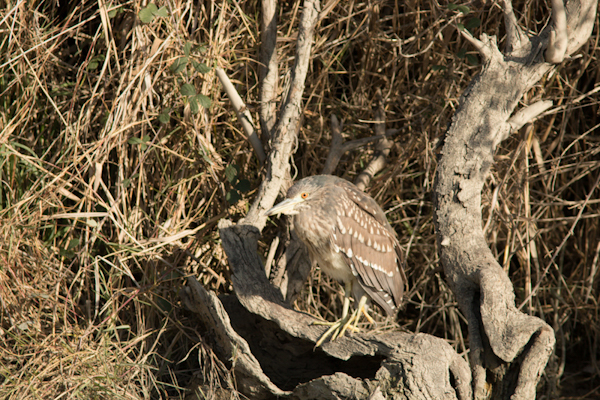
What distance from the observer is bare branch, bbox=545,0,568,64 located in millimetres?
2363

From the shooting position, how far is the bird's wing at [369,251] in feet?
8.64

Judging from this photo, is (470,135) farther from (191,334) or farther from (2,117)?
(2,117)

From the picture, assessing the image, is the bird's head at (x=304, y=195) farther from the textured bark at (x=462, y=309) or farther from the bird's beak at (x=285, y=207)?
the textured bark at (x=462, y=309)

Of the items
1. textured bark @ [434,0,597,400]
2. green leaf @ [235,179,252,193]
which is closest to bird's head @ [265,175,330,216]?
green leaf @ [235,179,252,193]

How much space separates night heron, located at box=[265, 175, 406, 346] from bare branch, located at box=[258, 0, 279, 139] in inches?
21.3

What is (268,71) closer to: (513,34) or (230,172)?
(230,172)

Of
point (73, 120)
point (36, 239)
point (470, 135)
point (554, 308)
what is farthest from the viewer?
point (554, 308)

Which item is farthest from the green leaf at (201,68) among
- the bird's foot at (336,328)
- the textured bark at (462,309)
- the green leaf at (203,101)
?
the bird's foot at (336,328)

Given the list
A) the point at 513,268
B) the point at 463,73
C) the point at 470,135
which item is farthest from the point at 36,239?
the point at 513,268

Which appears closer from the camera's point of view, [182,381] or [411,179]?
[182,381]

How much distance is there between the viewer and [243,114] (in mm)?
3016

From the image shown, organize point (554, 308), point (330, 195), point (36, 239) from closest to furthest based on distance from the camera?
1. point (330, 195)
2. point (36, 239)
3. point (554, 308)

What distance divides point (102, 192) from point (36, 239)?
0.49 metres

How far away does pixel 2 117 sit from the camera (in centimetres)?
305
